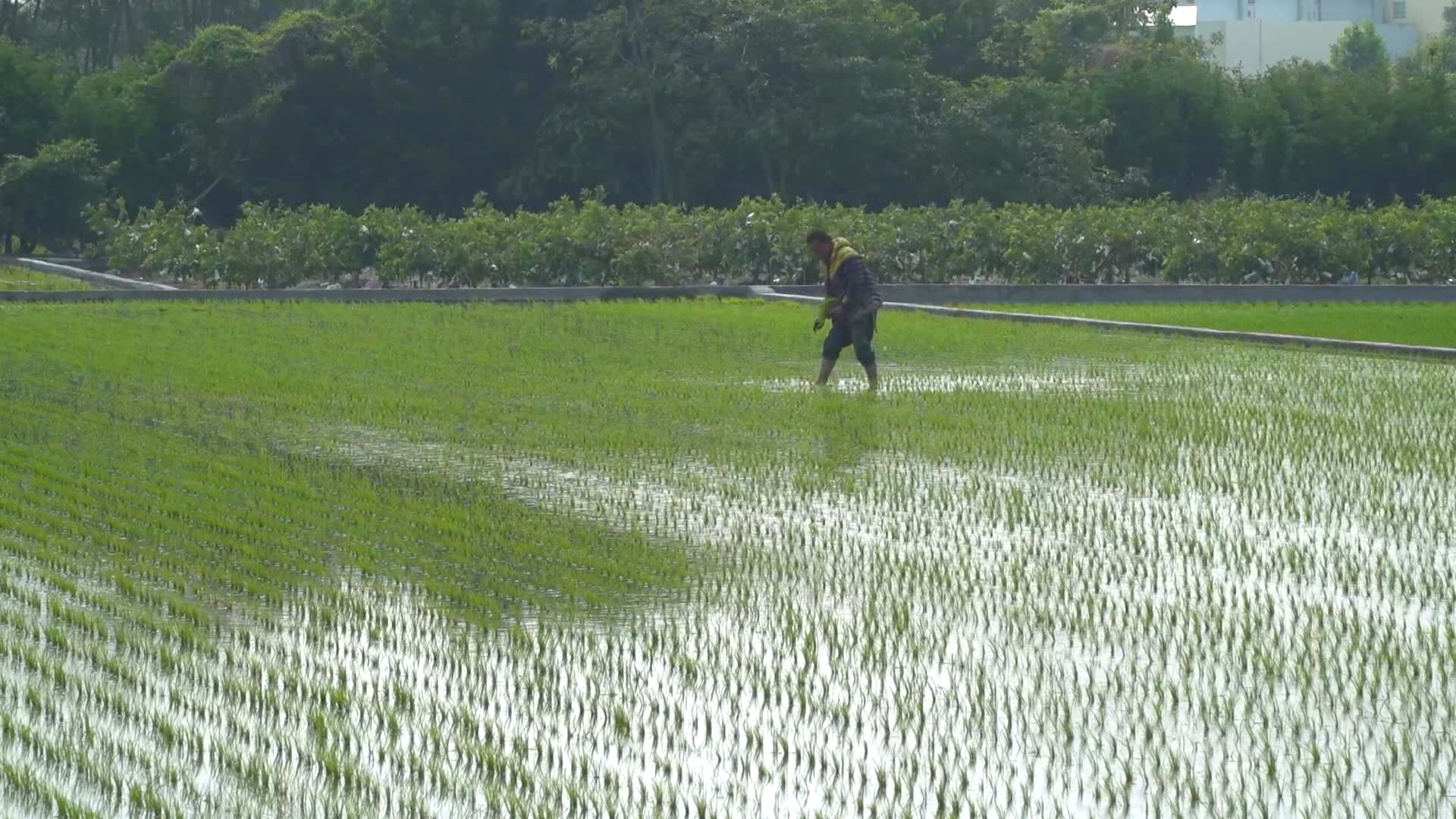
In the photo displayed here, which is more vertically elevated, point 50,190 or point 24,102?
point 24,102

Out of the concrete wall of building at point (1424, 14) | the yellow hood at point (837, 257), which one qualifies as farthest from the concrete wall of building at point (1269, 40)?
the yellow hood at point (837, 257)

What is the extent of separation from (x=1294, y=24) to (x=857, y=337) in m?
124

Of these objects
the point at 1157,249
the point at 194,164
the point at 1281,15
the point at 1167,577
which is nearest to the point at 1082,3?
the point at 194,164

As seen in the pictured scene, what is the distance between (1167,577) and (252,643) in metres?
3.82

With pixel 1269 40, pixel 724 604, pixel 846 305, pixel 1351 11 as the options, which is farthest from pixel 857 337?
pixel 1351 11

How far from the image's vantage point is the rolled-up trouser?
17.2m

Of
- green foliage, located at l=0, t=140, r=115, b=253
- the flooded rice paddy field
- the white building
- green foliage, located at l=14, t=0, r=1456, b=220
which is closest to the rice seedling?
the flooded rice paddy field

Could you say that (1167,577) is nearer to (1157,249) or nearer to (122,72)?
(1157,249)

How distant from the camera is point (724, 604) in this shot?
8.09 meters

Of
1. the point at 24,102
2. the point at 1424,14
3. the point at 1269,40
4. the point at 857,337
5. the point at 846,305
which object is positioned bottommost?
the point at 857,337

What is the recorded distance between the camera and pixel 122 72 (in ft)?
163

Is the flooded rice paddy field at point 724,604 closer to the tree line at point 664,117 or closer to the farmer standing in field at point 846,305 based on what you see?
the farmer standing in field at point 846,305

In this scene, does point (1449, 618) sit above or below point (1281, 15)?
below

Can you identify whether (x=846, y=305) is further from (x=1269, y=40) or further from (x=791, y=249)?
(x=1269, y=40)
